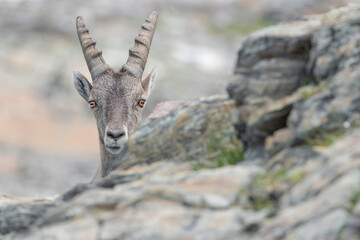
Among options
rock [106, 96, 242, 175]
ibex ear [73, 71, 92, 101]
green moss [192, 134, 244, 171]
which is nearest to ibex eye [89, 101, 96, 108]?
ibex ear [73, 71, 92, 101]

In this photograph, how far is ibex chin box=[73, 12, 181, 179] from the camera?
13.3 meters

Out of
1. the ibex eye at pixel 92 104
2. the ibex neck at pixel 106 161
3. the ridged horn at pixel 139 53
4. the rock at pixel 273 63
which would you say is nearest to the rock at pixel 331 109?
the rock at pixel 273 63

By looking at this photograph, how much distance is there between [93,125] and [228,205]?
36326 mm

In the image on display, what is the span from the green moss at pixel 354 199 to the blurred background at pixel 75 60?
28.3 m

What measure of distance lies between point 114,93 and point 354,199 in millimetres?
8784

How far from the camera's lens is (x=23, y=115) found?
42406 millimetres

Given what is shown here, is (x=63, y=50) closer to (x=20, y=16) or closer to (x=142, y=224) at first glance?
(x=20, y=16)

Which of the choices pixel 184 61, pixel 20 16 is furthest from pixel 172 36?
pixel 20 16

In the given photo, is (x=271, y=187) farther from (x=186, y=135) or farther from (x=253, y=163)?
(x=186, y=135)

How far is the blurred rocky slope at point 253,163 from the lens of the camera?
6.52 meters

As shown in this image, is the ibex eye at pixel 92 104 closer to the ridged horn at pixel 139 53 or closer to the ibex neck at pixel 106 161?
the ibex neck at pixel 106 161

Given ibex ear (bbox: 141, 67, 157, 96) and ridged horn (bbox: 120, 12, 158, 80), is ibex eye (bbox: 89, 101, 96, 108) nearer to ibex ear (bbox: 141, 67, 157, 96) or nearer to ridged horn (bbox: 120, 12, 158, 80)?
ridged horn (bbox: 120, 12, 158, 80)

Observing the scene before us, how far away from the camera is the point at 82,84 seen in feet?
51.0

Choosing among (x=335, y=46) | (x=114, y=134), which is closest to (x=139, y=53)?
(x=114, y=134)
